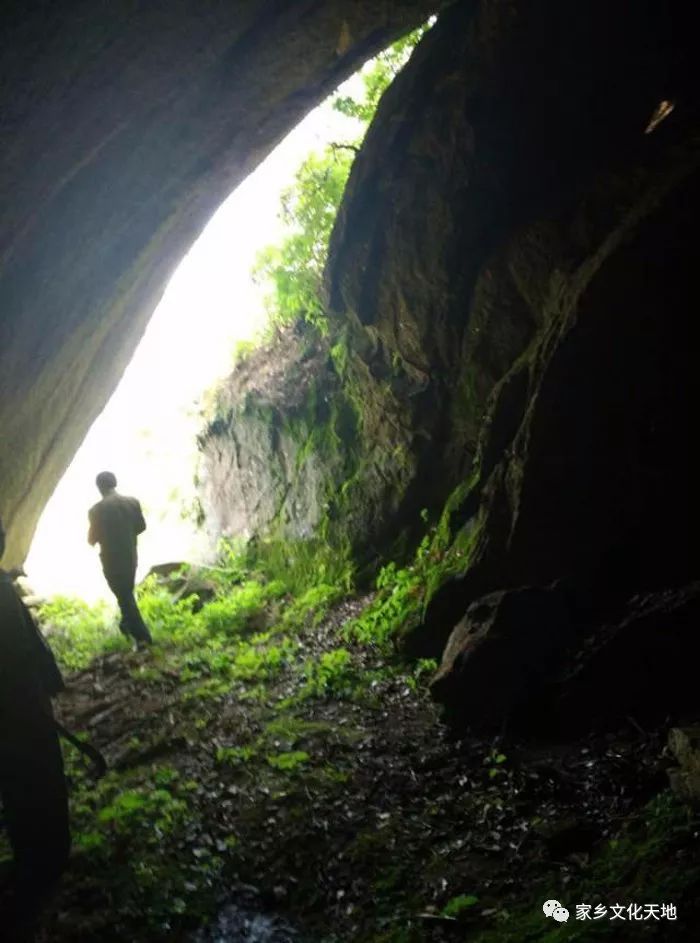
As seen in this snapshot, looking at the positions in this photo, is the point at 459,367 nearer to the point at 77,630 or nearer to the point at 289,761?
the point at 289,761

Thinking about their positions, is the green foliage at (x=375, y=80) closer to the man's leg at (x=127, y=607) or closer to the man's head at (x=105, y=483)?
the man's head at (x=105, y=483)

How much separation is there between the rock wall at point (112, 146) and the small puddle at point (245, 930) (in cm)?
552

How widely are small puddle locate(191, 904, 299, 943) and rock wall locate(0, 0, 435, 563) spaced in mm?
5516

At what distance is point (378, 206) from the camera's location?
991 centimetres

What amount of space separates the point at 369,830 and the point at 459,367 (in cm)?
652

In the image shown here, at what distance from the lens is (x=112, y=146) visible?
21.5ft

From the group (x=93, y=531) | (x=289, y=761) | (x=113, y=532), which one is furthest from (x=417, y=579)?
(x=93, y=531)

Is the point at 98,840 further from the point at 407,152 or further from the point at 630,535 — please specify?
the point at 407,152

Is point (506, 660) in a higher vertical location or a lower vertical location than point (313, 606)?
lower

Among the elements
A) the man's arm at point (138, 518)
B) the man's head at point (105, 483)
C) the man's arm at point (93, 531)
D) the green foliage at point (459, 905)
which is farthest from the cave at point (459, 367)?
the man's arm at point (138, 518)

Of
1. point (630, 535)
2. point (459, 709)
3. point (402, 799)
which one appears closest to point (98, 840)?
point (402, 799)

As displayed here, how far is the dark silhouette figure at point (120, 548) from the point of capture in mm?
10578

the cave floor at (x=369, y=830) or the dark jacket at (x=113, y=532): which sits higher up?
the dark jacket at (x=113, y=532)

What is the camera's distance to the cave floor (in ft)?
12.2
